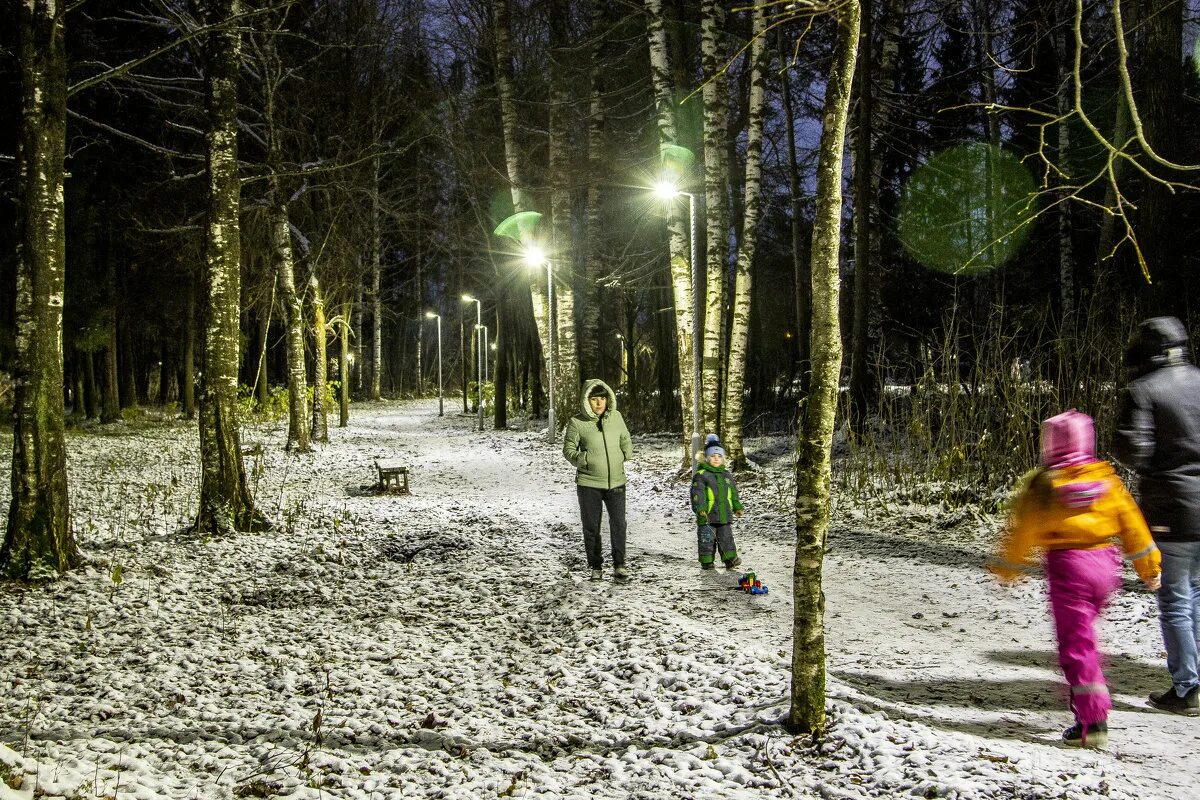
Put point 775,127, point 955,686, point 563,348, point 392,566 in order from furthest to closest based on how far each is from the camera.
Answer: point 775,127, point 563,348, point 392,566, point 955,686

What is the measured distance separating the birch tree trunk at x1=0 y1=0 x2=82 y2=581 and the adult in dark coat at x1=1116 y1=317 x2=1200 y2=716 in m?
8.98

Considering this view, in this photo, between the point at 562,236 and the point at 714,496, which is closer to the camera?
the point at 714,496

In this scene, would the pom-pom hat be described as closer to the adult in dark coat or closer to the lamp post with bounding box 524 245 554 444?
the adult in dark coat

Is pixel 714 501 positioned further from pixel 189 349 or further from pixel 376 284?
pixel 376 284

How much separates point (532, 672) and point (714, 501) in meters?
2.87

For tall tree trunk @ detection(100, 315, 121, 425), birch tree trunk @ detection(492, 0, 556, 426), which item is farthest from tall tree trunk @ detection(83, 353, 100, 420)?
birch tree trunk @ detection(492, 0, 556, 426)

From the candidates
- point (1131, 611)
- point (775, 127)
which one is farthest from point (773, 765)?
point (775, 127)

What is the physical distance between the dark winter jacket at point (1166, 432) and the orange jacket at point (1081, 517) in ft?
0.70

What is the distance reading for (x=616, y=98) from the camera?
2283 cm

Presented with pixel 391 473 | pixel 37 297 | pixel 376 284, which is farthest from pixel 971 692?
pixel 376 284

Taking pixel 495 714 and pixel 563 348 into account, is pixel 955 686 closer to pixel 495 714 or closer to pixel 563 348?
pixel 495 714

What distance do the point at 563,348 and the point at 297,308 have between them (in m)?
7.09

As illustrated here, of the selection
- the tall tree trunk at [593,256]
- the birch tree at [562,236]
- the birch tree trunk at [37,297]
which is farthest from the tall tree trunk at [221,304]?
the tall tree trunk at [593,256]

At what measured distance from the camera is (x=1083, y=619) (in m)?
3.92
